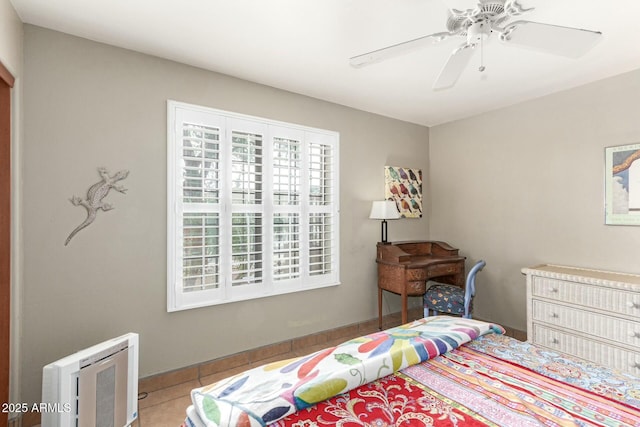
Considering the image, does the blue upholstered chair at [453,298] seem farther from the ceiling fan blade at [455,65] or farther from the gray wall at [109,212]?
the ceiling fan blade at [455,65]

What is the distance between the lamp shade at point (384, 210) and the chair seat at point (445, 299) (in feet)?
2.86

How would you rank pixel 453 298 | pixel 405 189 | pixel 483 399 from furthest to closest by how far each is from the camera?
pixel 405 189
pixel 453 298
pixel 483 399

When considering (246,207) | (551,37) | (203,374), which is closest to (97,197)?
(246,207)

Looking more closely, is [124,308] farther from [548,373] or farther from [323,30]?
[548,373]

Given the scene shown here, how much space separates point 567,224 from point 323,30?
9.22 ft

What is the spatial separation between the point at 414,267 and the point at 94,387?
2.65 metres

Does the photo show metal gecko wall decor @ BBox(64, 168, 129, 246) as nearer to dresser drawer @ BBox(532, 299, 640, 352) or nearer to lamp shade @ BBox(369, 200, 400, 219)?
lamp shade @ BBox(369, 200, 400, 219)

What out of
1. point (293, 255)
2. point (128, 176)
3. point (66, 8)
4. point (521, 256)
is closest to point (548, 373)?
point (293, 255)

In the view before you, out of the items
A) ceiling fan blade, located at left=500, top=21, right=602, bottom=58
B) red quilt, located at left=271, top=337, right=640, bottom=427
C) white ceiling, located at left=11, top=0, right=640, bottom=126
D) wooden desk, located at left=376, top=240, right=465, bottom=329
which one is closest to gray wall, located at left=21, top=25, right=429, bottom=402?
white ceiling, located at left=11, top=0, right=640, bottom=126

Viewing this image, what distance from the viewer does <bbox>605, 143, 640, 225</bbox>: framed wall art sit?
2.61 meters

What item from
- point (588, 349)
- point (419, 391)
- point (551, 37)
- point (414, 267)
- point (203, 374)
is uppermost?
point (551, 37)

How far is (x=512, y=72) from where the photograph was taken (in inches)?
104

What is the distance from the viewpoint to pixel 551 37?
1436 millimetres

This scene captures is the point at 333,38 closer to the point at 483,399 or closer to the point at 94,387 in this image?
the point at 483,399
